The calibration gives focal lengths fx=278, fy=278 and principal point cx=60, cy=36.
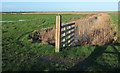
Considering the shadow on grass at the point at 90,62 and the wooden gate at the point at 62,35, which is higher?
the wooden gate at the point at 62,35

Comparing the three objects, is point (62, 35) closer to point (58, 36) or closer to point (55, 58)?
point (58, 36)

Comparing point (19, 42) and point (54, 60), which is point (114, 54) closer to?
point (54, 60)

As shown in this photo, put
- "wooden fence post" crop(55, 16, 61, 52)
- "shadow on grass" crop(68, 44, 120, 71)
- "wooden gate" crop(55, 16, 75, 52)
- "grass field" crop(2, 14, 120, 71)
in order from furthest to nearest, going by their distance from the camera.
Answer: "wooden gate" crop(55, 16, 75, 52) < "wooden fence post" crop(55, 16, 61, 52) < "grass field" crop(2, 14, 120, 71) < "shadow on grass" crop(68, 44, 120, 71)

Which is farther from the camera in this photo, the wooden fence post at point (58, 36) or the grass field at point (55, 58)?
the wooden fence post at point (58, 36)

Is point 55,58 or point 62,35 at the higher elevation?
point 62,35

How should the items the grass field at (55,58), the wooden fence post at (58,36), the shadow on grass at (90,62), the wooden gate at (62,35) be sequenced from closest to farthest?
the shadow on grass at (90,62)
the grass field at (55,58)
the wooden fence post at (58,36)
the wooden gate at (62,35)

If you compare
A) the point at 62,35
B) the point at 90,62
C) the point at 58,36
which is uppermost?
the point at 58,36

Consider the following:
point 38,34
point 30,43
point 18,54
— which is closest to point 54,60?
point 18,54

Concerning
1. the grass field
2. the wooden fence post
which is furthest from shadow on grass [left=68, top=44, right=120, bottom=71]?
the wooden fence post

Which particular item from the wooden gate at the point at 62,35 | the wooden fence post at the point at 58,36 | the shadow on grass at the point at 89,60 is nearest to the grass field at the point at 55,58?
the shadow on grass at the point at 89,60

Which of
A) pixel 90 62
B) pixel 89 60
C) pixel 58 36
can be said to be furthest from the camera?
pixel 58 36

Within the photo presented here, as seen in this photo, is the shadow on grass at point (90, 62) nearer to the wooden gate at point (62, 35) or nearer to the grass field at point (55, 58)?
the grass field at point (55, 58)

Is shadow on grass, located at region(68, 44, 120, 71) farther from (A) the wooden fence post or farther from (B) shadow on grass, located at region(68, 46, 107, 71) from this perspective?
(A) the wooden fence post

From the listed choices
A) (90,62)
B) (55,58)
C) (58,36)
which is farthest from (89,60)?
(58,36)
